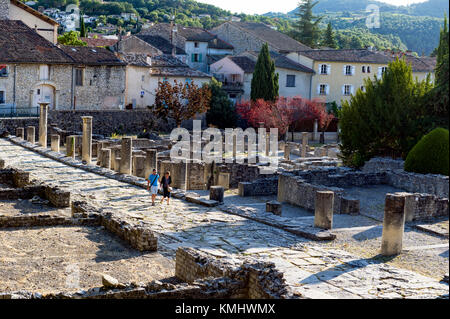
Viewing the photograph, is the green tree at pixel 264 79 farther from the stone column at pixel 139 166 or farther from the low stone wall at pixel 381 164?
the stone column at pixel 139 166

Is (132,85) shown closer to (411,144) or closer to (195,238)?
(411,144)

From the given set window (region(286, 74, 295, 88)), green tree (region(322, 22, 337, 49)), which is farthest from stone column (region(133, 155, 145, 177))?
green tree (region(322, 22, 337, 49))

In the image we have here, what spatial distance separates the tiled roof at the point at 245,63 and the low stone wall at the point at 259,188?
34.6m

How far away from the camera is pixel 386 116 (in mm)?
29641

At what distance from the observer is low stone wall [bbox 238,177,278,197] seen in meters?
25.6

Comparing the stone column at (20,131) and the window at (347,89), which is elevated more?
the window at (347,89)

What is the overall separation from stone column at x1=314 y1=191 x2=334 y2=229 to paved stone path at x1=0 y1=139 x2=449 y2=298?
1.94 m

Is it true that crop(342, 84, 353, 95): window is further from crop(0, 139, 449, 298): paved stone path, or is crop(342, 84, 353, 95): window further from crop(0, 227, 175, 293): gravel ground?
crop(0, 227, 175, 293): gravel ground

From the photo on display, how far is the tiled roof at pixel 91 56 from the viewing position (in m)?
48.4

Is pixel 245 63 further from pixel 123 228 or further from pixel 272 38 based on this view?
pixel 123 228

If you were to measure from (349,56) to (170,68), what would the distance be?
17.9m

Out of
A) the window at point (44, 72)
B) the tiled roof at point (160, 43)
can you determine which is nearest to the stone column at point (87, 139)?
the window at point (44, 72)
